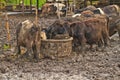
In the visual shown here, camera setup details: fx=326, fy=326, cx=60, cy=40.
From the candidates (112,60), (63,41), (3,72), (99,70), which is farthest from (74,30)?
(3,72)

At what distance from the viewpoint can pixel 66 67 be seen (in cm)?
905

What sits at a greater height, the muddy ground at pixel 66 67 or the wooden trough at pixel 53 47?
the wooden trough at pixel 53 47

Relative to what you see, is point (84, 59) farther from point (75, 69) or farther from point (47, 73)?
point (47, 73)

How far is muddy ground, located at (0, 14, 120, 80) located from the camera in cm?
819

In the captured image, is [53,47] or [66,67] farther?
[53,47]

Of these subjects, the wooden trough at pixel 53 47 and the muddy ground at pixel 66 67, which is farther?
the wooden trough at pixel 53 47

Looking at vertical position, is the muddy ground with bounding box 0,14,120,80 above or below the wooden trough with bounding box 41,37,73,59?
below

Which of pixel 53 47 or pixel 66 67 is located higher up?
pixel 53 47

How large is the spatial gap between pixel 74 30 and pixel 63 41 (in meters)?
1.15

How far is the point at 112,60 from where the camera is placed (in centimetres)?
995

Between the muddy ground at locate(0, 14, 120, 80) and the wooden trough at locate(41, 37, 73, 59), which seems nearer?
the muddy ground at locate(0, 14, 120, 80)

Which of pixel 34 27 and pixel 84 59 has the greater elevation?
pixel 34 27

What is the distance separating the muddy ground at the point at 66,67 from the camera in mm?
8188

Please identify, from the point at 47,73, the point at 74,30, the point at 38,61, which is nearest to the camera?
the point at 47,73
